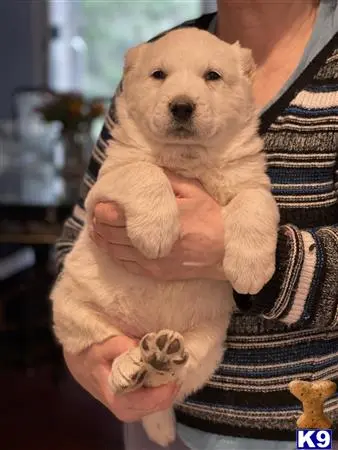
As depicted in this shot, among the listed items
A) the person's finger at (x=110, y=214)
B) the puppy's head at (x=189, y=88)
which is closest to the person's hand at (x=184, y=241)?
the person's finger at (x=110, y=214)

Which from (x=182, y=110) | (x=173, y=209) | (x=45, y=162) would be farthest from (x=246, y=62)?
(x=45, y=162)

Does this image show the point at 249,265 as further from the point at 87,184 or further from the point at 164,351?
the point at 87,184

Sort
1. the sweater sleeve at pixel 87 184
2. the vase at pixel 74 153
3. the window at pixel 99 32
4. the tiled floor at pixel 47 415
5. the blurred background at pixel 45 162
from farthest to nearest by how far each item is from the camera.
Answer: the window at pixel 99 32 < the vase at pixel 74 153 < the blurred background at pixel 45 162 < the tiled floor at pixel 47 415 < the sweater sleeve at pixel 87 184

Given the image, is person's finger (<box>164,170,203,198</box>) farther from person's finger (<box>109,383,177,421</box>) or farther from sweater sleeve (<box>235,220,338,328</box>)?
person's finger (<box>109,383,177,421</box>)

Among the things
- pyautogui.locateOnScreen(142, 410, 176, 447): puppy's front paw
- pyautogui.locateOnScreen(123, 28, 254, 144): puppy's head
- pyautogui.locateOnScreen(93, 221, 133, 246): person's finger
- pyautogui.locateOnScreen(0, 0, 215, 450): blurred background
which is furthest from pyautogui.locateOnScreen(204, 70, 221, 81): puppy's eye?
pyautogui.locateOnScreen(0, 0, 215, 450): blurred background

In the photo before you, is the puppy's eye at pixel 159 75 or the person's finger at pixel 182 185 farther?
the puppy's eye at pixel 159 75

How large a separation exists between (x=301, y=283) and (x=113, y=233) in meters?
0.30

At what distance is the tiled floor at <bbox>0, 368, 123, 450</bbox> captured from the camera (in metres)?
2.70

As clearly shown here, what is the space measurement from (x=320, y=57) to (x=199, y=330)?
492mm

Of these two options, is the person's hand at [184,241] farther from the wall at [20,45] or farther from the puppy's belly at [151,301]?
the wall at [20,45]

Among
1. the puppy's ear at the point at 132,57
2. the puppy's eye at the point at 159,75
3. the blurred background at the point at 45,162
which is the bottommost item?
the blurred background at the point at 45,162

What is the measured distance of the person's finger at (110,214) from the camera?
1014mm

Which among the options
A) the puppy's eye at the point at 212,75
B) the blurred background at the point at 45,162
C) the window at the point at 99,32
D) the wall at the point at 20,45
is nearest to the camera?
the puppy's eye at the point at 212,75

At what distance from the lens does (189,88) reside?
1079 millimetres
